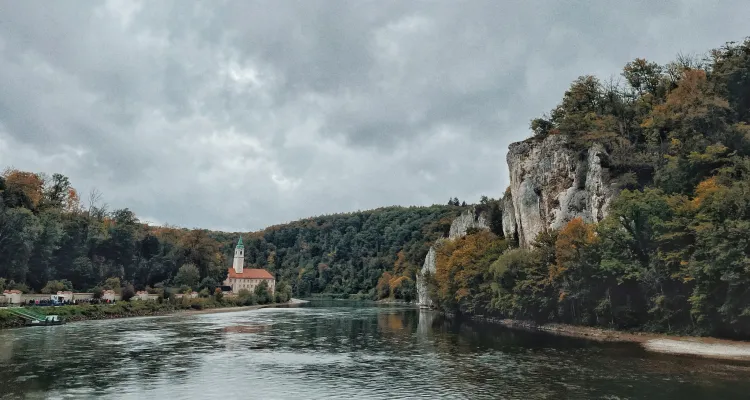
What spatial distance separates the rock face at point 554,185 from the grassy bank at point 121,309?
179 feet

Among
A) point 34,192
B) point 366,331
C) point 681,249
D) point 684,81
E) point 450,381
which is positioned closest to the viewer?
point 450,381

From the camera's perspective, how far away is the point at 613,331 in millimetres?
47188

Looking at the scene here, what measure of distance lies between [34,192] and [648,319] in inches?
3445

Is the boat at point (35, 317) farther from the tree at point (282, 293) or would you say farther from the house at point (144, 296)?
the tree at point (282, 293)

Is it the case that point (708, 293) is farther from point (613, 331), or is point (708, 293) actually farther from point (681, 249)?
point (613, 331)

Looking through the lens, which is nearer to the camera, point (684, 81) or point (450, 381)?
point (450, 381)

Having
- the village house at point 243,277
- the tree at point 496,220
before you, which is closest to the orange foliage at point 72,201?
the village house at point 243,277

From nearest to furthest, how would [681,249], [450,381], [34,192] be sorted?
[450,381] → [681,249] → [34,192]

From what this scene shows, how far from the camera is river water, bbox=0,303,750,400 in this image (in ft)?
76.2

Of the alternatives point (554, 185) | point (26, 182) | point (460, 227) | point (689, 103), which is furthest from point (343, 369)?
point (460, 227)

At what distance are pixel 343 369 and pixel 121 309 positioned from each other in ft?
168

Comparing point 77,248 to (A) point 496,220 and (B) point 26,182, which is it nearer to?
(B) point 26,182

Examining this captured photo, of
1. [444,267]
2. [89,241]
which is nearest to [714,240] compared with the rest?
[444,267]

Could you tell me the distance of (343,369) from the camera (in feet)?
98.2
